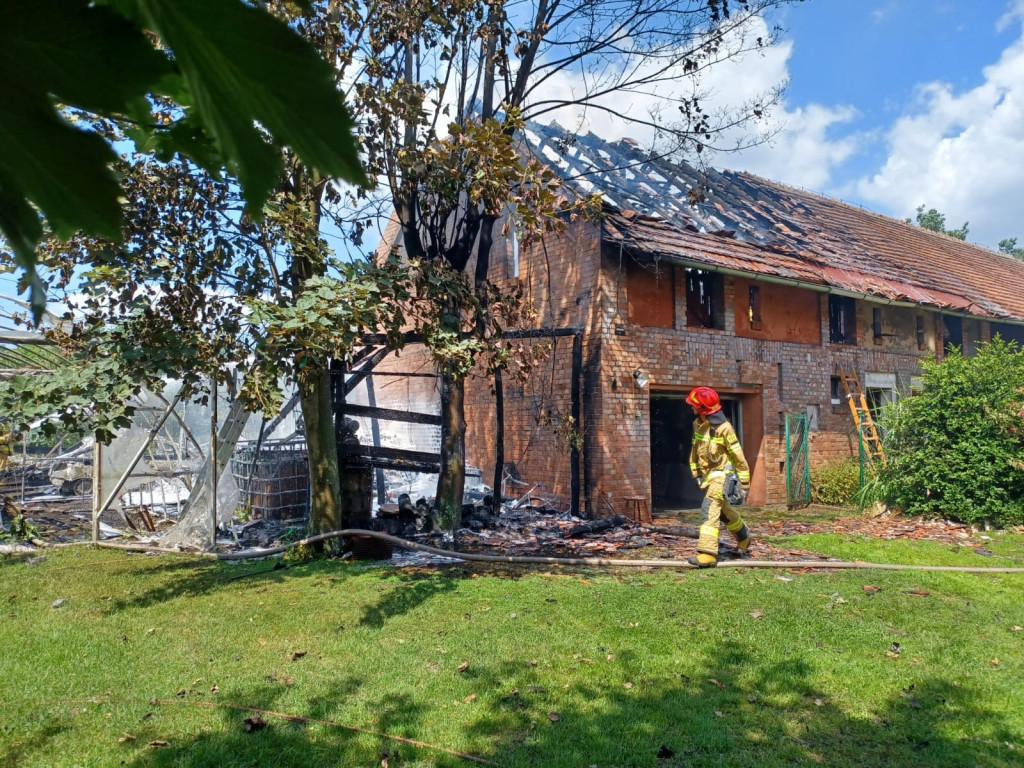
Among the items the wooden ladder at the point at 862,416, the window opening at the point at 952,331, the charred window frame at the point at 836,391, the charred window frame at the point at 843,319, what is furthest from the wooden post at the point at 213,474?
the window opening at the point at 952,331

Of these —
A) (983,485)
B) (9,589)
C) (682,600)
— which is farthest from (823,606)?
(9,589)

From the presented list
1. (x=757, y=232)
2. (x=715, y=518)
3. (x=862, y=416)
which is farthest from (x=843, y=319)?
(x=715, y=518)

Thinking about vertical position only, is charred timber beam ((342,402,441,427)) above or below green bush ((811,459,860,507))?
above

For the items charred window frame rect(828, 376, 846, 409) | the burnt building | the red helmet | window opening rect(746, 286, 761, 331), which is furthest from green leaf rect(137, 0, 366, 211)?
charred window frame rect(828, 376, 846, 409)

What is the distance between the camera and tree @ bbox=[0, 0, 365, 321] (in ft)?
1.53

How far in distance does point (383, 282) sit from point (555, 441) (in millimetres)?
6346

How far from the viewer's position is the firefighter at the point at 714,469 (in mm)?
7535

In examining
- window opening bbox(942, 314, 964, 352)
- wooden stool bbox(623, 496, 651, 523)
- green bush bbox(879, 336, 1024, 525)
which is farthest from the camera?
Result: window opening bbox(942, 314, 964, 352)

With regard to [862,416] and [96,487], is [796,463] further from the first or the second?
[96,487]

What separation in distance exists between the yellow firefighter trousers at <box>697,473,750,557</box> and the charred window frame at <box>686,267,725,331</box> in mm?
5401

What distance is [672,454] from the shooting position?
1480 centimetres

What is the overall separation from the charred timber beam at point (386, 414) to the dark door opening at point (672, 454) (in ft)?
18.0

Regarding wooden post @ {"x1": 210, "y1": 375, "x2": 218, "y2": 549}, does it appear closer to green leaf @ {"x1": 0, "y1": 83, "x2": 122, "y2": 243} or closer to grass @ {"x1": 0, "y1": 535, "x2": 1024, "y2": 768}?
grass @ {"x1": 0, "y1": 535, "x2": 1024, "y2": 768}

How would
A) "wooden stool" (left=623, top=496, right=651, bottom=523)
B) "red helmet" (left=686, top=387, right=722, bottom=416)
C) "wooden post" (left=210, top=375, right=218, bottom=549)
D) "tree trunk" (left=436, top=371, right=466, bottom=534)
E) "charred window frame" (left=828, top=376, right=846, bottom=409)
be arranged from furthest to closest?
"charred window frame" (left=828, top=376, right=846, bottom=409) < "wooden stool" (left=623, top=496, right=651, bottom=523) < "tree trunk" (left=436, top=371, right=466, bottom=534) < "wooden post" (left=210, top=375, right=218, bottom=549) < "red helmet" (left=686, top=387, right=722, bottom=416)
